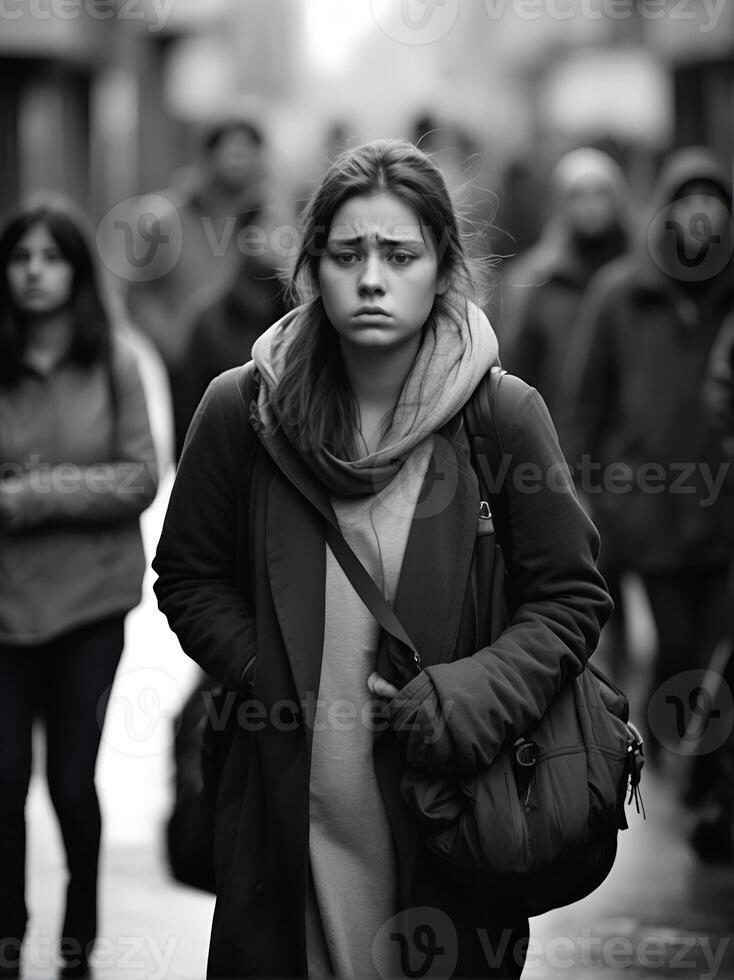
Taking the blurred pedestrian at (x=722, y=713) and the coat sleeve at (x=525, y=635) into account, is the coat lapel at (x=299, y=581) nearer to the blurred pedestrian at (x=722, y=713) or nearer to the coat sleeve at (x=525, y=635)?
the coat sleeve at (x=525, y=635)

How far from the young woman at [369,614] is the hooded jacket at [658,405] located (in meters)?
3.64

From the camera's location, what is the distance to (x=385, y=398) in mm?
3717

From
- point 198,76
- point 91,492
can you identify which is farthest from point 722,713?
point 198,76

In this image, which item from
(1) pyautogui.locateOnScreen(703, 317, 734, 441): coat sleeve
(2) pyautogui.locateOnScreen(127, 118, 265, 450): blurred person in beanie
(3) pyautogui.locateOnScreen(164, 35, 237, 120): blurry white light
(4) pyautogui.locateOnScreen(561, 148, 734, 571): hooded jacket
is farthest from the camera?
(3) pyautogui.locateOnScreen(164, 35, 237, 120): blurry white light

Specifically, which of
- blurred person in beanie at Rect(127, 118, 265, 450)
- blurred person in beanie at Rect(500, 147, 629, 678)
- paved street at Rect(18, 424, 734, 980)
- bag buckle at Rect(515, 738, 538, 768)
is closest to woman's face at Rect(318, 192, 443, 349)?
bag buckle at Rect(515, 738, 538, 768)

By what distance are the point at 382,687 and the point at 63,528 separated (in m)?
1.99

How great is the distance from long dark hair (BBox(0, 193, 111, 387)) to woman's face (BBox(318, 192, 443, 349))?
1.90 metres

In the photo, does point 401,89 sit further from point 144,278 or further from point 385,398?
point 385,398

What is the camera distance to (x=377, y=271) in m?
3.55

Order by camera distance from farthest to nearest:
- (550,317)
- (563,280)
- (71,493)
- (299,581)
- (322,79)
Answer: (322,79) < (563,280) < (550,317) < (71,493) < (299,581)

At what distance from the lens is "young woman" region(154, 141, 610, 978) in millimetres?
3520

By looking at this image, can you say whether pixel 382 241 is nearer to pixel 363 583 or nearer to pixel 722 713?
pixel 363 583

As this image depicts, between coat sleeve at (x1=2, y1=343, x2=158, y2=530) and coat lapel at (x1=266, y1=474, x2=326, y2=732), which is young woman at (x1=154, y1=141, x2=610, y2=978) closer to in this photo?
coat lapel at (x1=266, y1=474, x2=326, y2=732)

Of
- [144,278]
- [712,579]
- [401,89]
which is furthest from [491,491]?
[401,89]
